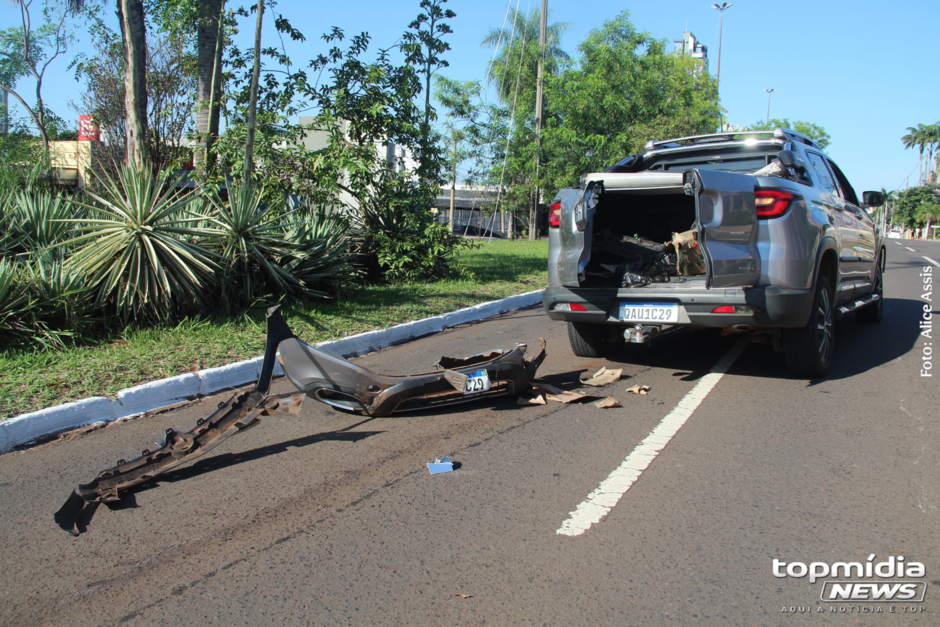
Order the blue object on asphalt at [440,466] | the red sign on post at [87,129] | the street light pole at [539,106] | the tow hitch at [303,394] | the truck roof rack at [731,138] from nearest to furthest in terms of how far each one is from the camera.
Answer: the tow hitch at [303,394]
the blue object on asphalt at [440,466]
the truck roof rack at [731,138]
the red sign on post at [87,129]
the street light pole at [539,106]

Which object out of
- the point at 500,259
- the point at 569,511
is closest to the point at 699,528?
the point at 569,511

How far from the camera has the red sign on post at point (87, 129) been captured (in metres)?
21.0

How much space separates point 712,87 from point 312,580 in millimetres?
39905

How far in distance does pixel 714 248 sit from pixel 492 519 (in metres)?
2.82

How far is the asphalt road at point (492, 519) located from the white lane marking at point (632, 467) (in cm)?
5

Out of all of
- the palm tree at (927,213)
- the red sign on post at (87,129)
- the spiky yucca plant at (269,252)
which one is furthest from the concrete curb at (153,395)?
the palm tree at (927,213)

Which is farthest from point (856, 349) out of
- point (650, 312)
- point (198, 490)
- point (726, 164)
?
point (198, 490)

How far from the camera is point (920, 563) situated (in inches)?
108

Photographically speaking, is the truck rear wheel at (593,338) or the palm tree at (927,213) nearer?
the truck rear wheel at (593,338)

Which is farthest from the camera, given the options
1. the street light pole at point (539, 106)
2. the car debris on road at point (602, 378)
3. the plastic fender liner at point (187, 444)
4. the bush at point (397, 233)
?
the street light pole at point (539, 106)

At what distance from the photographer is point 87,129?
2181cm

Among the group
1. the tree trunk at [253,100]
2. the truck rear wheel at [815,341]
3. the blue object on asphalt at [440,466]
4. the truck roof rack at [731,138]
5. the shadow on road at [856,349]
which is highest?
the tree trunk at [253,100]

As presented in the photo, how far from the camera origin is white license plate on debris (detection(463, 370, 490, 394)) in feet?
15.2

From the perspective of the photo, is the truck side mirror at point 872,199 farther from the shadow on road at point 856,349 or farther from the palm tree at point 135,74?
the palm tree at point 135,74
